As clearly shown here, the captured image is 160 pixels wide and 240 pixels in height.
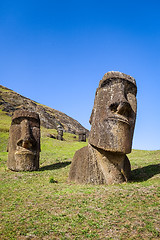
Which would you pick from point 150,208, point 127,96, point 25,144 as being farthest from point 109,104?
point 25,144

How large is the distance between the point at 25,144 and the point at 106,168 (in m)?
7.87

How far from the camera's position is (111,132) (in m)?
10.8

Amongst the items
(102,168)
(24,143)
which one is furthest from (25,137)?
(102,168)

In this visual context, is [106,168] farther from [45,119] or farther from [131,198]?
[45,119]

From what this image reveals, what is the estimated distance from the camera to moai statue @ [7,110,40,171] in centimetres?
1667

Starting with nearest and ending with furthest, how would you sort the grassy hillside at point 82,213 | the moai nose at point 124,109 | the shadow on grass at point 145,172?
the grassy hillside at point 82,213 < the moai nose at point 124,109 < the shadow on grass at point 145,172

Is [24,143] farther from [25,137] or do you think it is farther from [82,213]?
[82,213]

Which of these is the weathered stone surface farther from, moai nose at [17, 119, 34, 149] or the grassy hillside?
moai nose at [17, 119, 34, 149]

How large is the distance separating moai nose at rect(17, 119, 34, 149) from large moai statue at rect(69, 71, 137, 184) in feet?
20.3

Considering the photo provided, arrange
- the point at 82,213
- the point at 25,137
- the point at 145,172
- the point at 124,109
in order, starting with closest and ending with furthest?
the point at 82,213 < the point at 124,109 < the point at 145,172 < the point at 25,137

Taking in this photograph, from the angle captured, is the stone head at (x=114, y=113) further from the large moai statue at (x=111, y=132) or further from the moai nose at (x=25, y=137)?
the moai nose at (x=25, y=137)

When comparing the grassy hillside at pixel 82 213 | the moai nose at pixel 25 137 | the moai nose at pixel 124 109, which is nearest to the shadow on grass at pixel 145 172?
the grassy hillside at pixel 82 213

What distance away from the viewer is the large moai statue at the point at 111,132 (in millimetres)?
10797

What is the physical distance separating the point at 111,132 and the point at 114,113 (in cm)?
102
